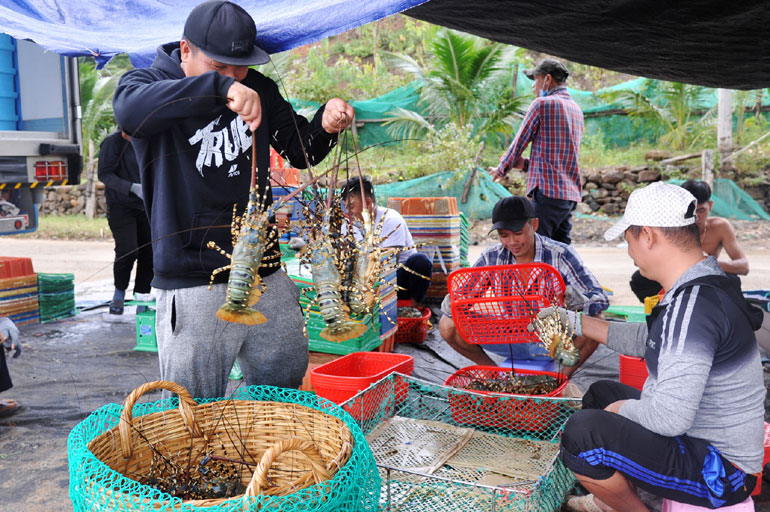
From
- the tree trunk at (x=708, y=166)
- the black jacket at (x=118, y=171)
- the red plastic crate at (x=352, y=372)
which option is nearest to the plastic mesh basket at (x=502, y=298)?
the red plastic crate at (x=352, y=372)

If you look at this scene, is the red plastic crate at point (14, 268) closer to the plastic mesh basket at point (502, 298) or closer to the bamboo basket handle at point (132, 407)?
the plastic mesh basket at point (502, 298)

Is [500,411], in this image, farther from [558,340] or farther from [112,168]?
[112,168]

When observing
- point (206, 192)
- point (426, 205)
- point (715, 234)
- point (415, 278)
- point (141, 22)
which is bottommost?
point (415, 278)

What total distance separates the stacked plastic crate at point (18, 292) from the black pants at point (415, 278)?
12.3 feet

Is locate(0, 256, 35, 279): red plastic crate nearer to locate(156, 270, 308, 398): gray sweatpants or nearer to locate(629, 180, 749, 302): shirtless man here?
locate(156, 270, 308, 398): gray sweatpants

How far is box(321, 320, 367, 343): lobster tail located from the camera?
2090 mm

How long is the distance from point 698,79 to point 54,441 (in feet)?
17.2

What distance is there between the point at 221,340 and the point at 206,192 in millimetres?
577

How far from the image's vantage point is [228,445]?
237 centimetres

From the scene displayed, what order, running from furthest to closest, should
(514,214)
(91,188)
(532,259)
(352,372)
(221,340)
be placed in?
(91,188), (532,259), (514,214), (352,372), (221,340)

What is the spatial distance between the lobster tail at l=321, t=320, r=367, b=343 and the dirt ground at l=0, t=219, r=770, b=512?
128 centimetres

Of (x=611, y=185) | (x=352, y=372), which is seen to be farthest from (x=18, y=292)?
(x=611, y=185)

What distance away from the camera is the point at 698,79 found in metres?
4.96

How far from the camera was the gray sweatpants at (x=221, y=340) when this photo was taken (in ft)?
7.86
